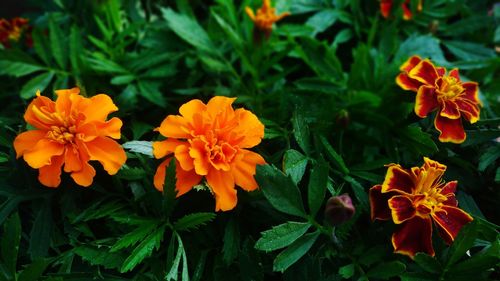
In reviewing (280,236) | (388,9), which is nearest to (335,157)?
(280,236)

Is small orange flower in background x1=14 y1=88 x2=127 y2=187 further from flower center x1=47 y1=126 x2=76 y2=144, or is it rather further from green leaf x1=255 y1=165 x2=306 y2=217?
green leaf x1=255 y1=165 x2=306 y2=217

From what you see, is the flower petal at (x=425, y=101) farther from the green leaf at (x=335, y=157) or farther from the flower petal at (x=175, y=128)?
the flower petal at (x=175, y=128)

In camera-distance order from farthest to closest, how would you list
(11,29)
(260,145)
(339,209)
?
(11,29)
(260,145)
(339,209)

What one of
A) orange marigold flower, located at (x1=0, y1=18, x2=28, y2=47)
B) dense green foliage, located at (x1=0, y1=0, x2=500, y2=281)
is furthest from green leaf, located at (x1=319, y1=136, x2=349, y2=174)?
orange marigold flower, located at (x1=0, y1=18, x2=28, y2=47)

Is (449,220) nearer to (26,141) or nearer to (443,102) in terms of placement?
(443,102)

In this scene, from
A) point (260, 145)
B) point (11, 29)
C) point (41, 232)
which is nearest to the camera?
point (41, 232)

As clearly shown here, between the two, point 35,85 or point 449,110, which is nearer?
point 449,110

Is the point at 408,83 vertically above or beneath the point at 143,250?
above
